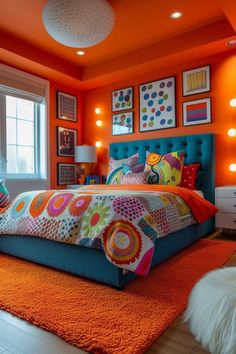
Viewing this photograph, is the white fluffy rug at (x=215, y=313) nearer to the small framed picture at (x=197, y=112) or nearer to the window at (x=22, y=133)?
the small framed picture at (x=197, y=112)

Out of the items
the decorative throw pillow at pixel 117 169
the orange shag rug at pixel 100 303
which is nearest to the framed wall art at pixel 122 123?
the decorative throw pillow at pixel 117 169

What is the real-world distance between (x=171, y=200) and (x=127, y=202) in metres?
0.64

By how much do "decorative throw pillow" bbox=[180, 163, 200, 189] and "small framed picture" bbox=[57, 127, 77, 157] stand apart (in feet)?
6.87

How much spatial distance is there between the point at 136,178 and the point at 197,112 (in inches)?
53.5

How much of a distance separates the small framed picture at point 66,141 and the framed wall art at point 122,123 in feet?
2.50

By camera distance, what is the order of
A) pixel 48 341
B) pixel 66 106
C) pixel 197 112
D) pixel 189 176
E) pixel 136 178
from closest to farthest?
1. pixel 48 341
2. pixel 136 178
3. pixel 189 176
4. pixel 197 112
5. pixel 66 106

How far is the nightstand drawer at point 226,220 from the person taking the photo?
2979mm

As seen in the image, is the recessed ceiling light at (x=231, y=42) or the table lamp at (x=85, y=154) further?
the table lamp at (x=85, y=154)

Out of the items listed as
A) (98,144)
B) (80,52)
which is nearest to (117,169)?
(98,144)

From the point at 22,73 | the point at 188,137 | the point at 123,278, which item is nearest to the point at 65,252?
the point at 123,278

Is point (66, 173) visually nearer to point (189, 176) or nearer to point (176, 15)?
point (189, 176)

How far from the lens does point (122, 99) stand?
13.9 feet

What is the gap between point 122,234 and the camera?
1646 millimetres

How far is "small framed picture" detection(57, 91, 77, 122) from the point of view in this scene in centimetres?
431
